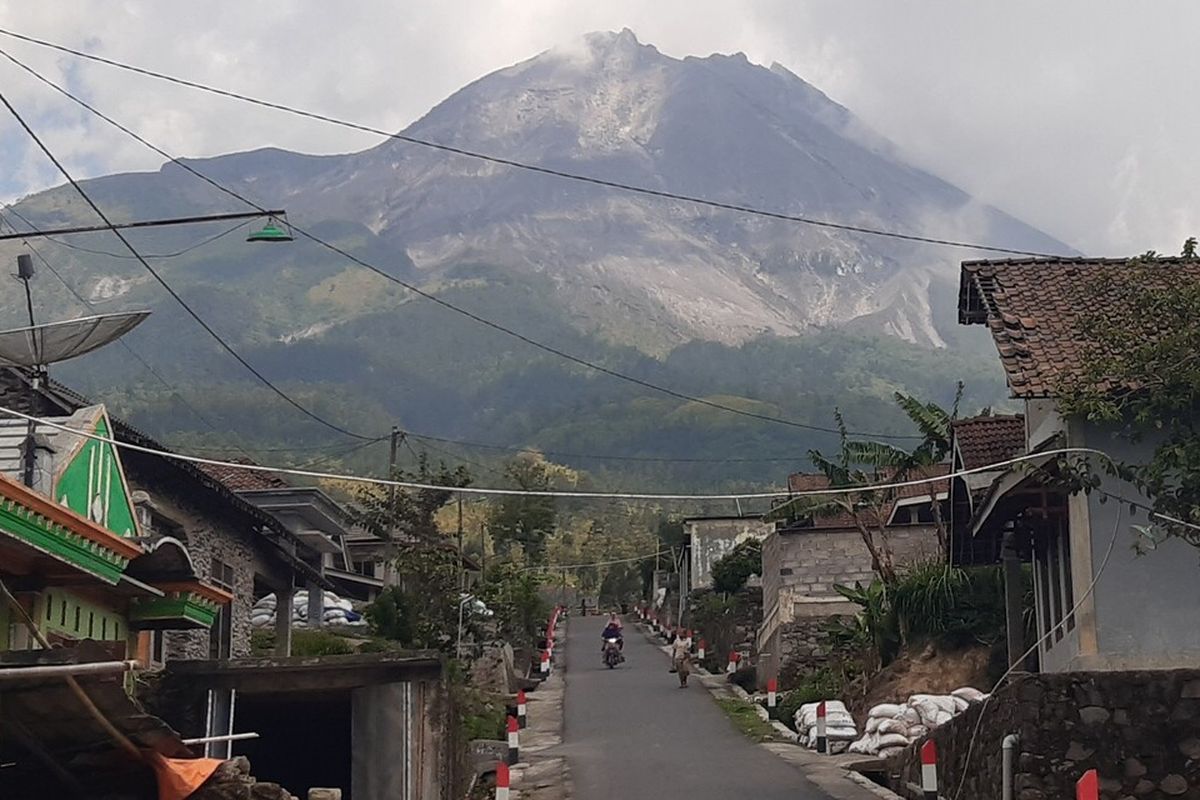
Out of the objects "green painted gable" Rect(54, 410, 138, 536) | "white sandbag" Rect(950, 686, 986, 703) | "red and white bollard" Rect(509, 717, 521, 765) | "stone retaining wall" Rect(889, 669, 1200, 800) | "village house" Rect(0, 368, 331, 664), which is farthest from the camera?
"red and white bollard" Rect(509, 717, 521, 765)

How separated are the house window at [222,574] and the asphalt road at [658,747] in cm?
654

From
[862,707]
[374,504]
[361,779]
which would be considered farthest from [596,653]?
[361,779]

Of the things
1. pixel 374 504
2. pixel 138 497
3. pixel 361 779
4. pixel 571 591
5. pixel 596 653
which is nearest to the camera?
pixel 361 779

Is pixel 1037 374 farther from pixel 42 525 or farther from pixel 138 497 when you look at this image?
pixel 138 497

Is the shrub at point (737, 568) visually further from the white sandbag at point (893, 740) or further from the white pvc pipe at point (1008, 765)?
the white pvc pipe at point (1008, 765)

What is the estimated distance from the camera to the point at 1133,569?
16656 millimetres

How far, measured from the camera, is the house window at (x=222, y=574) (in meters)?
26.6

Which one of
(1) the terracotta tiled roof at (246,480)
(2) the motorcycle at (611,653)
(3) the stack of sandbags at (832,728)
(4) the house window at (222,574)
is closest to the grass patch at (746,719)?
(3) the stack of sandbags at (832,728)

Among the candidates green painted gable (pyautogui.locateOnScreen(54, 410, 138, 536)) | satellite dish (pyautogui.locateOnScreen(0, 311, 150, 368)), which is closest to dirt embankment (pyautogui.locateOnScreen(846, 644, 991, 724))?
green painted gable (pyautogui.locateOnScreen(54, 410, 138, 536))

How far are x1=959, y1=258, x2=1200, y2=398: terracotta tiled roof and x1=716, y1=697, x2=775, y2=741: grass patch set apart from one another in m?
9.93

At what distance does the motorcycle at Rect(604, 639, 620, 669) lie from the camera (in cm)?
4556

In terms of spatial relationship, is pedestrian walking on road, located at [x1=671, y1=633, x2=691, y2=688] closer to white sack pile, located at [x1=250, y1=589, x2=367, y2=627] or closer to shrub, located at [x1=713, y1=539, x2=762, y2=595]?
white sack pile, located at [x1=250, y1=589, x2=367, y2=627]

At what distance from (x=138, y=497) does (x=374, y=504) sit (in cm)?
1818

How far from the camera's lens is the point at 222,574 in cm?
2716
